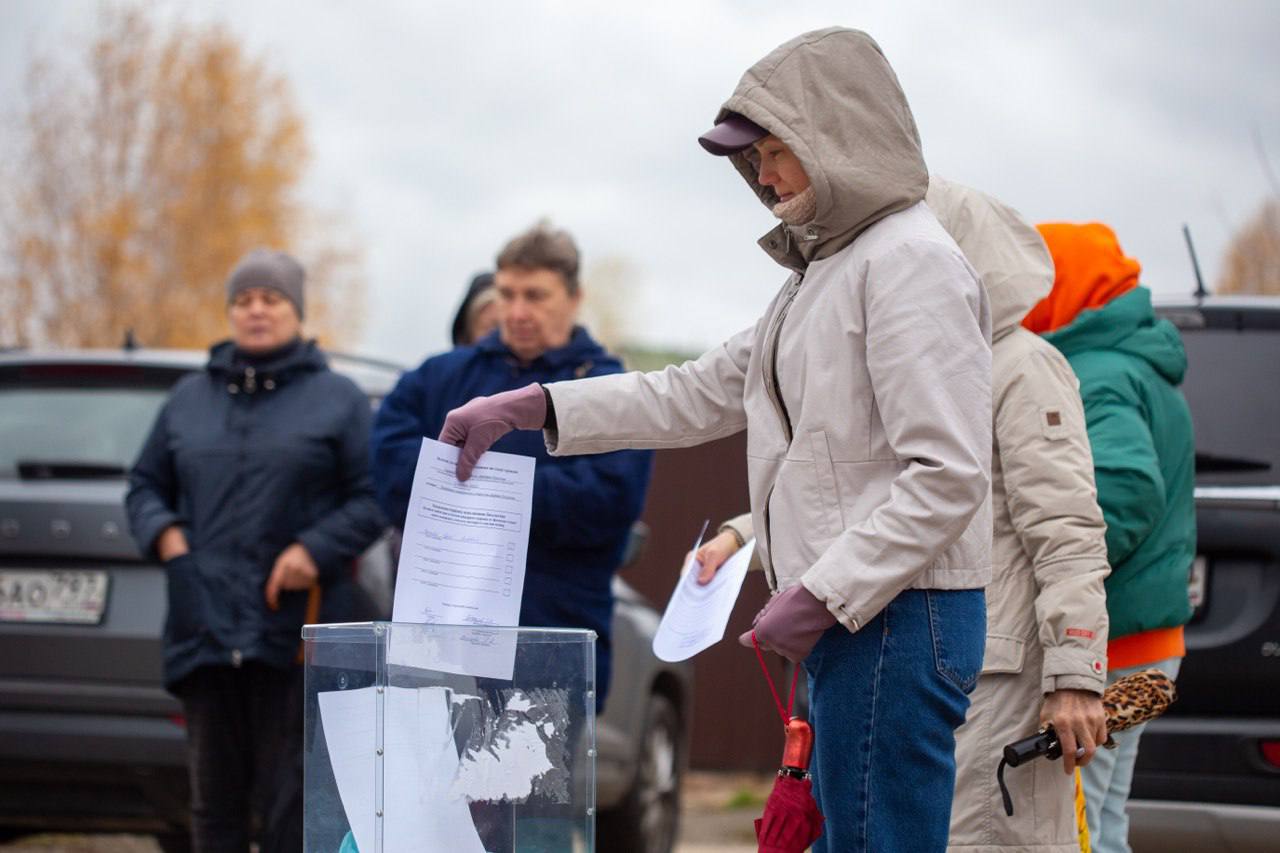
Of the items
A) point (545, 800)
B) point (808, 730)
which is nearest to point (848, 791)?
point (808, 730)

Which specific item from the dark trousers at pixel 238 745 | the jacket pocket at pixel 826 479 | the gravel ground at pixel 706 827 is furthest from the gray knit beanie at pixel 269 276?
the jacket pocket at pixel 826 479

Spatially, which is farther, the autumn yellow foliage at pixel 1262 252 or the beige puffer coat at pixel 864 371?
the autumn yellow foliage at pixel 1262 252

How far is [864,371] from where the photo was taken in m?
2.55

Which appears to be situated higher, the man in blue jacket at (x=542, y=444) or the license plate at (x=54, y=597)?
the man in blue jacket at (x=542, y=444)

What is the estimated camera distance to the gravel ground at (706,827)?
6.72 meters

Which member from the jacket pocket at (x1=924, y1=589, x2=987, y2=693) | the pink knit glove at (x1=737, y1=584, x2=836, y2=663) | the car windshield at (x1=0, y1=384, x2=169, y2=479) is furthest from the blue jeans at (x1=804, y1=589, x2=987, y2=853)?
the car windshield at (x1=0, y1=384, x2=169, y2=479)

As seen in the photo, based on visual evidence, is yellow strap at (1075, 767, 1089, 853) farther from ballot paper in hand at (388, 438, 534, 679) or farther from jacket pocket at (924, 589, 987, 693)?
ballot paper in hand at (388, 438, 534, 679)

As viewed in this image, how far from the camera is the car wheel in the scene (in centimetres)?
623

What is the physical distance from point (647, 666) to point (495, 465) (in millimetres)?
3660

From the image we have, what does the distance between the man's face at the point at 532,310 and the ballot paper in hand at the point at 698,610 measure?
4.44 feet

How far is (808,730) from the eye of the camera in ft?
8.54

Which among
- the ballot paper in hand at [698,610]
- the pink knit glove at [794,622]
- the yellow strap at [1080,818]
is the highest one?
the pink knit glove at [794,622]

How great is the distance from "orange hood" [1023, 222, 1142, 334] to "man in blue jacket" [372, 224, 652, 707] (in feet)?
3.94

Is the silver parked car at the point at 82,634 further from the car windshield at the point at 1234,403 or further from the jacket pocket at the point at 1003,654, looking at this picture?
the car windshield at the point at 1234,403
